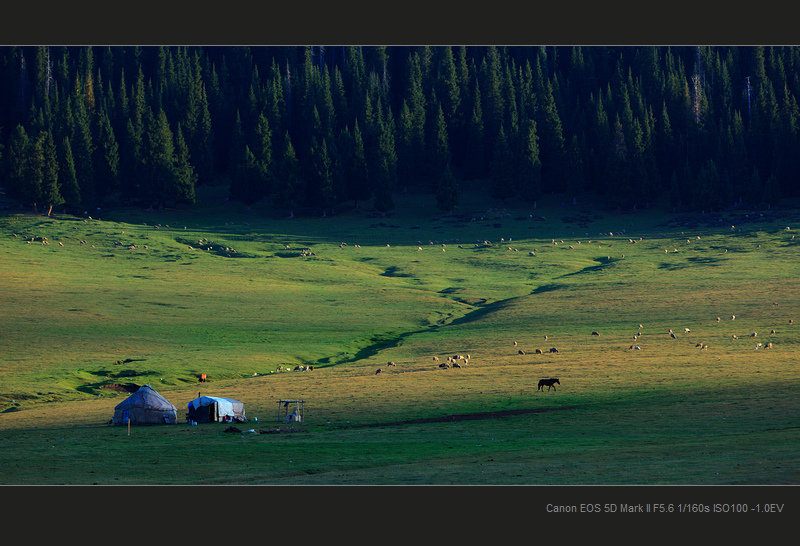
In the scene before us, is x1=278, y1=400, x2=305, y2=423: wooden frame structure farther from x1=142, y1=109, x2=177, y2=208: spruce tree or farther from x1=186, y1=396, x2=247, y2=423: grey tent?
x1=142, y1=109, x2=177, y2=208: spruce tree

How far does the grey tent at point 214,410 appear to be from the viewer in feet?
137

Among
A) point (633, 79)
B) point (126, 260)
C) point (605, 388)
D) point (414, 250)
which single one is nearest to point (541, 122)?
point (633, 79)

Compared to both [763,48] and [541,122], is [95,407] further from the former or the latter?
[763,48]

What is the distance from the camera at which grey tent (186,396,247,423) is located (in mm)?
41750

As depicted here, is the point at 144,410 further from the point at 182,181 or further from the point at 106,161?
the point at 106,161

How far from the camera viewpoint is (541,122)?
152500 mm

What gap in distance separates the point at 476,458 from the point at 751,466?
930 centimetres

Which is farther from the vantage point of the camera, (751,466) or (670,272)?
(670,272)

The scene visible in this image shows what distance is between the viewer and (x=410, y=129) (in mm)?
156125

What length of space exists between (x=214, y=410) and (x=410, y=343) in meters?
26.1

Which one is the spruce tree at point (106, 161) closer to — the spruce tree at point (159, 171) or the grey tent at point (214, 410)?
the spruce tree at point (159, 171)

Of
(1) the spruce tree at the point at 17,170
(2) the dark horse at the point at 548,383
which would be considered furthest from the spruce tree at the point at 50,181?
(2) the dark horse at the point at 548,383

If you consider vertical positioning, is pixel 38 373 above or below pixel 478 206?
below

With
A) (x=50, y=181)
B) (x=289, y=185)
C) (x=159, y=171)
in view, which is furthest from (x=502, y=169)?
(x=50, y=181)
